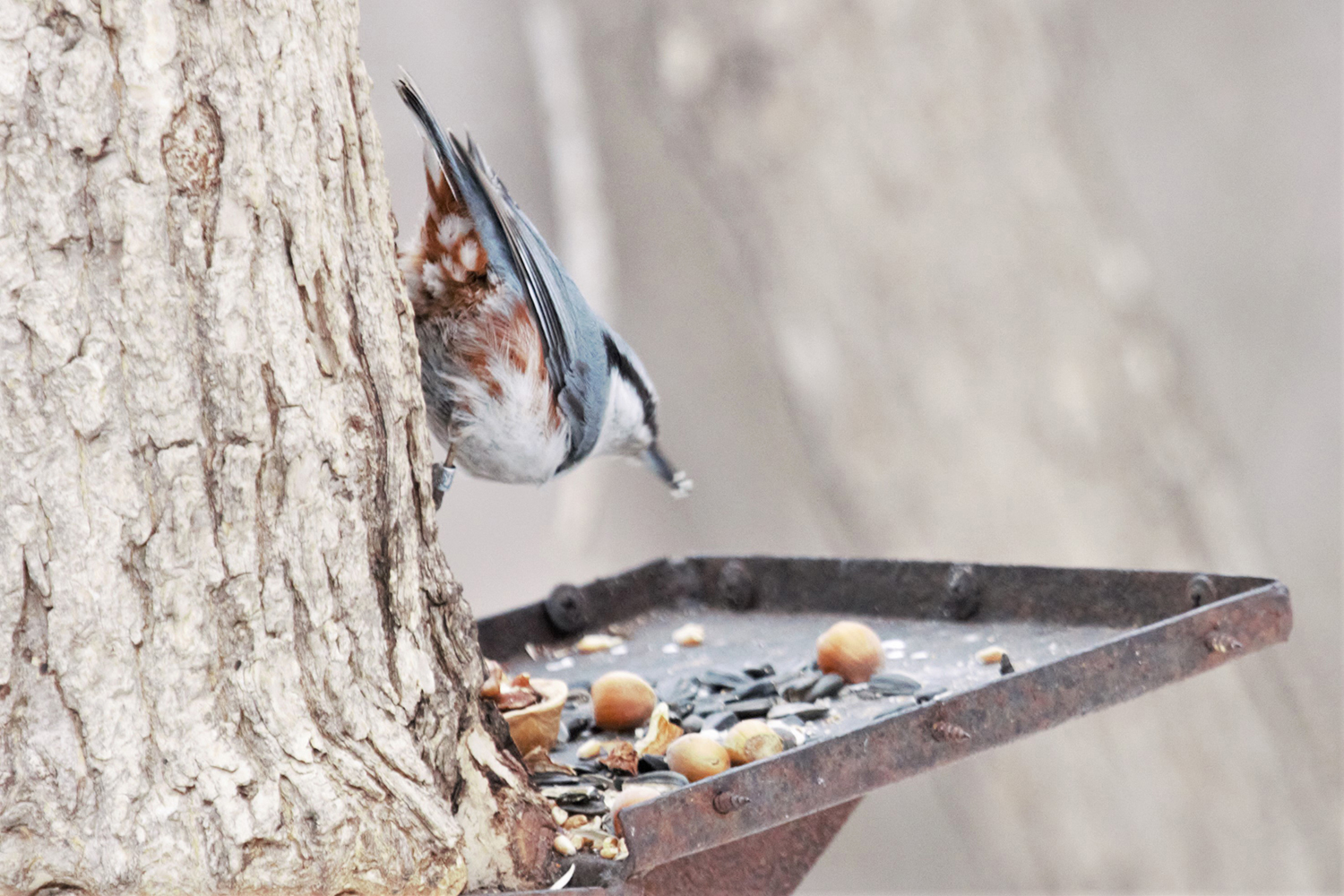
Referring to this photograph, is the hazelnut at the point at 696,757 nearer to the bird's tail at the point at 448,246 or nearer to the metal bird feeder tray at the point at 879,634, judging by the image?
the metal bird feeder tray at the point at 879,634

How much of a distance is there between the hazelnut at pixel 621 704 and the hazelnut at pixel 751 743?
169 mm

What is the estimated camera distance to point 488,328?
165 cm

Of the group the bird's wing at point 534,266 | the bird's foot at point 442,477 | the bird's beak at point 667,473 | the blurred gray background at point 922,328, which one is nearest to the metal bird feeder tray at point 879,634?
the bird's beak at point 667,473

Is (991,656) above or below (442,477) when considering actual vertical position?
below

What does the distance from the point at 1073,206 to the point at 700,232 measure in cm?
87

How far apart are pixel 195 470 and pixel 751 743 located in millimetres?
543

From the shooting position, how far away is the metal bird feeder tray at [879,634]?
3.78ft

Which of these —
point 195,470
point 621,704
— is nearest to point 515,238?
point 621,704

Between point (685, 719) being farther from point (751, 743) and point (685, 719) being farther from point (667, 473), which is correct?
point (667, 473)

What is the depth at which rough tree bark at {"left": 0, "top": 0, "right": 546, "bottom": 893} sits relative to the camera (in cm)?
102

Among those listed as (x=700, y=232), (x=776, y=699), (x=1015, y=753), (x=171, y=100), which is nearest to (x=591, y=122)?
(x=700, y=232)

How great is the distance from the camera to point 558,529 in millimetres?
4160

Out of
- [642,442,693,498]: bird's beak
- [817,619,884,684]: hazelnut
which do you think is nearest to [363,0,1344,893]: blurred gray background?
[642,442,693,498]: bird's beak

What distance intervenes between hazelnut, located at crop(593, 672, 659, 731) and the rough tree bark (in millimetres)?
339
